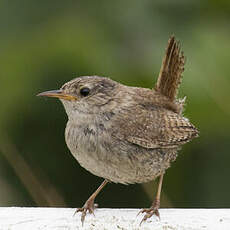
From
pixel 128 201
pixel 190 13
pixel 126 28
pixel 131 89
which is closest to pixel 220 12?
pixel 190 13

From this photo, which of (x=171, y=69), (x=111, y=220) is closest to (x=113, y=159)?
(x=111, y=220)

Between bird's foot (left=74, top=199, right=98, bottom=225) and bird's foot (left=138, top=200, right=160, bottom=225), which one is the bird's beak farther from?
bird's foot (left=138, top=200, right=160, bottom=225)

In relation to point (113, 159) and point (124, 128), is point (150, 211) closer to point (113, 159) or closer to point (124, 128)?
point (113, 159)

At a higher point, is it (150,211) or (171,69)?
(171,69)

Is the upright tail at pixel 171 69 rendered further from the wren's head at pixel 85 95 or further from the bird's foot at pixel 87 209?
the bird's foot at pixel 87 209

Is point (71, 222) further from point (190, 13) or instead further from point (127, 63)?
point (190, 13)
